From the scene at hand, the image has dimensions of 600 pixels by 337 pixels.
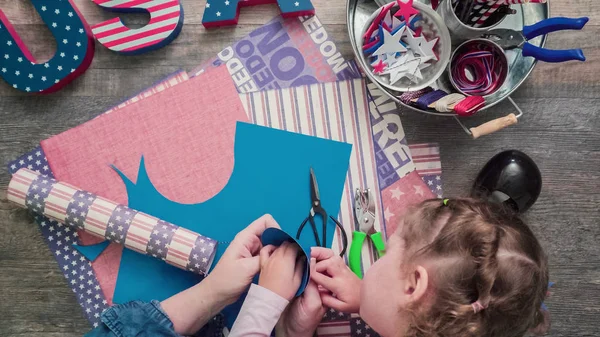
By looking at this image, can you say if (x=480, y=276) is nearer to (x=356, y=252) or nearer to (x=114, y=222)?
(x=356, y=252)

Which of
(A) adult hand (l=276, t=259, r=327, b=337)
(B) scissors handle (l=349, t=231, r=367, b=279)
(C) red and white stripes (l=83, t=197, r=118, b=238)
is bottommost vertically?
(A) adult hand (l=276, t=259, r=327, b=337)

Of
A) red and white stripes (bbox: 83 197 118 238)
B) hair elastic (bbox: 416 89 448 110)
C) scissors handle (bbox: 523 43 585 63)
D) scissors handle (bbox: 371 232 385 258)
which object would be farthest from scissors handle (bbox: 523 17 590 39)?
red and white stripes (bbox: 83 197 118 238)

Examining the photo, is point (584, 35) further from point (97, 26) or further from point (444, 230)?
point (97, 26)

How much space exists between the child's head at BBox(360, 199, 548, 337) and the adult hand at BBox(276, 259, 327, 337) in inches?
4.5

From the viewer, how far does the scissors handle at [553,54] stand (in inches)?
22.0

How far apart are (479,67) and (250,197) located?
376 mm

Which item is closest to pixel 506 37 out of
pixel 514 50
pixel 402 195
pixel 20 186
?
pixel 514 50

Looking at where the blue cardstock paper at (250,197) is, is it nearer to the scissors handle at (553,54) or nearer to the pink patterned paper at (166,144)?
the pink patterned paper at (166,144)

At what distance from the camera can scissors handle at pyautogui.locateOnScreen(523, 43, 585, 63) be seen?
0.56 meters

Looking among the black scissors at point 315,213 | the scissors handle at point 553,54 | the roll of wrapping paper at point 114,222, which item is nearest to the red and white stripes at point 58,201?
the roll of wrapping paper at point 114,222

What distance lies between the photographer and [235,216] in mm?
702

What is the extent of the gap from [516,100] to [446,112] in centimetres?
16

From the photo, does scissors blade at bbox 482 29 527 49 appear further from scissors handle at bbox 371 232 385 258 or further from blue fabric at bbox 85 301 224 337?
blue fabric at bbox 85 301 224 337

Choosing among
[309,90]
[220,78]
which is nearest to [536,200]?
[309,90]
